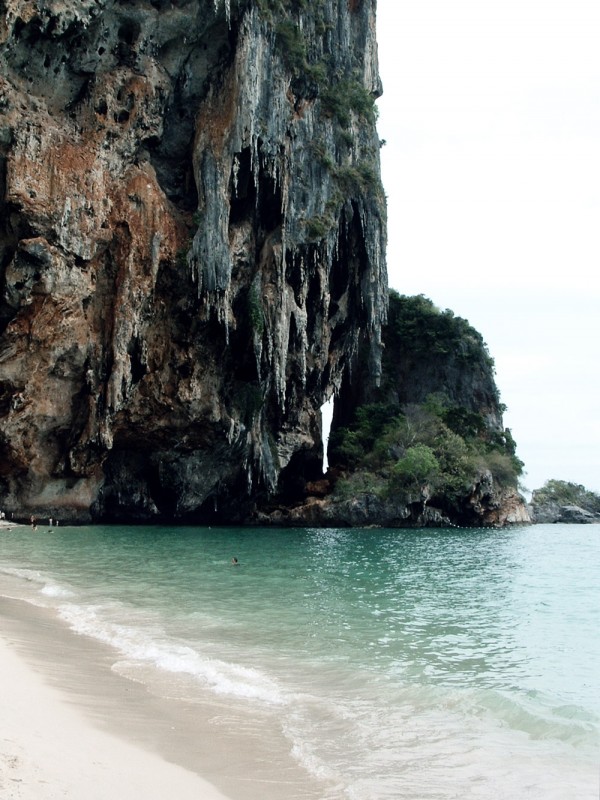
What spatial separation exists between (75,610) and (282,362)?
822 inches

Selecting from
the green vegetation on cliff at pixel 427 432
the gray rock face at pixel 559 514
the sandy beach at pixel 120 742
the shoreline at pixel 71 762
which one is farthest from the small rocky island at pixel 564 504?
the shoreline at pixel 71 762

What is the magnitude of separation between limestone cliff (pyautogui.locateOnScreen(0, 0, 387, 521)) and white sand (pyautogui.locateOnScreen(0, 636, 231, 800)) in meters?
21.6

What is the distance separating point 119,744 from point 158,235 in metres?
24.6

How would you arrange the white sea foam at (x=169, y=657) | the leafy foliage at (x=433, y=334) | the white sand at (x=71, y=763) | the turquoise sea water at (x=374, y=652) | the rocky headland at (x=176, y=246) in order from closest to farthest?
the white sand at (x=71, y=763), the turquoise sea water at (x=374, y=652), the white sea foam at (x=169, y=657), the rocky headland at (x=176, y=246), the leafy foliage at (x=433, y=334)

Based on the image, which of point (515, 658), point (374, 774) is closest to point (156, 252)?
point (515, 658)

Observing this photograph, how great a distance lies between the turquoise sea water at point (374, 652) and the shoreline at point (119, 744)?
0.29m

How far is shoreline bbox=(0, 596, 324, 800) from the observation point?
4105 millimetres

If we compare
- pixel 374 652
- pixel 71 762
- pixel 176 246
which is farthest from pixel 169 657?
pixel 176 246

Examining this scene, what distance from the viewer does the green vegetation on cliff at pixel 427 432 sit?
36.2 m

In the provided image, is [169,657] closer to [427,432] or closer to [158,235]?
[158,235]

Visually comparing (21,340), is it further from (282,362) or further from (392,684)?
(392,684)

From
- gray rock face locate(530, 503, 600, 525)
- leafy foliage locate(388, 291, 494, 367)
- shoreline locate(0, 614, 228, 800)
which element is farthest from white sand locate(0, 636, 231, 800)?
gray rock face locate(530, 503, 600, 525)

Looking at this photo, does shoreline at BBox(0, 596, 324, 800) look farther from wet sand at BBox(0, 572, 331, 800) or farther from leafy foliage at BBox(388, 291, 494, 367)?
leafy foliage at BBox(388, 291, 494, 367)

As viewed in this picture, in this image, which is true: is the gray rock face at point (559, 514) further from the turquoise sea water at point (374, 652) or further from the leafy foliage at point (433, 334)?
the turquoise sea water at point (374, 652)
